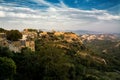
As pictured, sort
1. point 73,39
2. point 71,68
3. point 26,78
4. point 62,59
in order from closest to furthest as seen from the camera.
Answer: point 26,78 → point 62,59 → point 71,68 → point 73,39

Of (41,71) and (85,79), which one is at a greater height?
(41,71)

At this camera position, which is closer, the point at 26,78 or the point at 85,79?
the point at 26,78

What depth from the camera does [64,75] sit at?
106 ft

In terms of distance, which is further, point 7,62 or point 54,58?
point 54,58

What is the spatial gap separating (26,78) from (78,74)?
1220 cm

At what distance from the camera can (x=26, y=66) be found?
1232 inches

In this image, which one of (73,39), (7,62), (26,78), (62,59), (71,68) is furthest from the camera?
(73,39)

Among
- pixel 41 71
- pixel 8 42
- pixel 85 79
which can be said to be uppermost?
pixel 8 42

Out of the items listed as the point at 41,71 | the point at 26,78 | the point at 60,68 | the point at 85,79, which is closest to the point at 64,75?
the point at 60,68

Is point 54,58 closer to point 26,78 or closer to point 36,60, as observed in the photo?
point 36,60

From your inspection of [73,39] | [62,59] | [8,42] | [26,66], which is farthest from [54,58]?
[73,39]

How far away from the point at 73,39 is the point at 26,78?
78220 millimetres

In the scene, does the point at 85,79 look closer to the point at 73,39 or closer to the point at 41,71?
the point at 41,71

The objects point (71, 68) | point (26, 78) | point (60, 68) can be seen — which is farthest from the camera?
point (71, 68)
